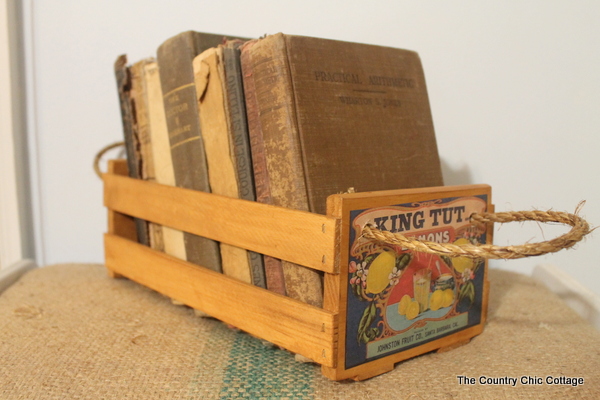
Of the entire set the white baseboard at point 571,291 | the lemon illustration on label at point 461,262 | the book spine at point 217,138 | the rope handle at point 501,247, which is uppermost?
the book spine at point 217,138

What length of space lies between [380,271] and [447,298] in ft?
0.55

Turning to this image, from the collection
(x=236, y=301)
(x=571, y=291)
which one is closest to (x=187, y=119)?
(x=236, y=301)

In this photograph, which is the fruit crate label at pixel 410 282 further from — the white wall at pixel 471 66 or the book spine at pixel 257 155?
the white wall at pixel 471 66

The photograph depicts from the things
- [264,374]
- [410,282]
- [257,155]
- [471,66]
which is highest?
[471,66]

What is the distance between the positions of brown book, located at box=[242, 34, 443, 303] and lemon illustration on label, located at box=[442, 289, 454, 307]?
18 cm

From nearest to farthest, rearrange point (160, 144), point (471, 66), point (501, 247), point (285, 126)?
point (501, 247) < point (285, 126) < point (160, 144) < point (471, 66)

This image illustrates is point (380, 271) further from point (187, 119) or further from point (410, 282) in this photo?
point (187, 119)

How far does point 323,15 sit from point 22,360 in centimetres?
95

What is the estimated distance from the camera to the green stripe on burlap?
2.37ft

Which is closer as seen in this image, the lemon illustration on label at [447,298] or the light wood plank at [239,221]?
the light wood plank at [239,221]

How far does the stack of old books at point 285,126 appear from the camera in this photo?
2.49ft

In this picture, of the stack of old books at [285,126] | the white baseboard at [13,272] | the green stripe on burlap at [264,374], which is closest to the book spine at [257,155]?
the stack of old books at [285,126]

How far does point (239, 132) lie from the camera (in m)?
0.85

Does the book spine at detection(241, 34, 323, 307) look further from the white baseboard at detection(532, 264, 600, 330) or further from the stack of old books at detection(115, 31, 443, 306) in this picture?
the white baseboard at detection(532, 264, 600, 330)
